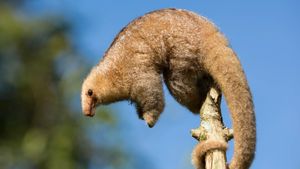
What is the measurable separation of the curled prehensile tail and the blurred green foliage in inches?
473

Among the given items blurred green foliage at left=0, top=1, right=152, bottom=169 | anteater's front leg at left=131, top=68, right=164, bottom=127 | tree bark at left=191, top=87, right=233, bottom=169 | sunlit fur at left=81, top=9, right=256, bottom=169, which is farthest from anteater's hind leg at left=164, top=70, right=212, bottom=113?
blurred green foliage at left=0, top=1, right=152, bottom=169

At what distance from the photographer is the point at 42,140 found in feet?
68.5

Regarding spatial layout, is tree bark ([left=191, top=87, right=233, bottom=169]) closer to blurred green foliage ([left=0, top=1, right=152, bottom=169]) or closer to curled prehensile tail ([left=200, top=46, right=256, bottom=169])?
curled prehensile tail ([left=200, top=46, right=256, bottom=169])

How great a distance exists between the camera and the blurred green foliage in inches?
790

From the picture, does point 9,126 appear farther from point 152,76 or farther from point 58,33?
point 152,76

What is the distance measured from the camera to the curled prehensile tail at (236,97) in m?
6.87

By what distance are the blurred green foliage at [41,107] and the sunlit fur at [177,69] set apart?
11326 millimetres

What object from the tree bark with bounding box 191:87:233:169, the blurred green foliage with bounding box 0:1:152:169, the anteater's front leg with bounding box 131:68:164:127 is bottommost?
the tree bark with bounding box 191:87:233:169

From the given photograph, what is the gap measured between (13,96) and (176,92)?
1591 centimetres

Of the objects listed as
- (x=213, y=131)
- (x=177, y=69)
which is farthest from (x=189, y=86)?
(x=213, y=131)

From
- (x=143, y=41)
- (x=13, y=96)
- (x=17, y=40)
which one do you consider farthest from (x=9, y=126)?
(x=143, y=41)

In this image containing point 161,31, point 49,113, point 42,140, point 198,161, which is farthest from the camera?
point 49,113

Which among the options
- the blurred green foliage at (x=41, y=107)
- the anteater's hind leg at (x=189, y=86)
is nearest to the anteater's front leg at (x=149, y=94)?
the anteater's hind leg at (x=189, y=86)

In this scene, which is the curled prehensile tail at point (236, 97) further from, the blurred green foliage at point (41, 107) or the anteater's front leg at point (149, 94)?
the blurred green foliage at point (41, 107)
